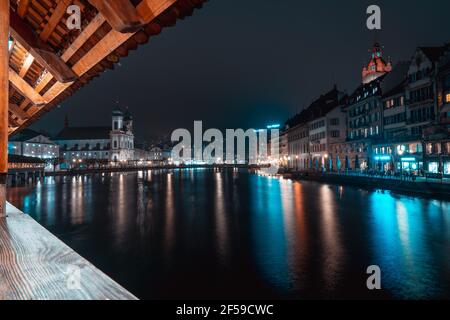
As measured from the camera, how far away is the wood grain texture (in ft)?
9.05

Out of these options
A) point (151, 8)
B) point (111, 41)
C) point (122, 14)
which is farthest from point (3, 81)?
point (151, 8)

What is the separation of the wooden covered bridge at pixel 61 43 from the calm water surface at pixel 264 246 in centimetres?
864

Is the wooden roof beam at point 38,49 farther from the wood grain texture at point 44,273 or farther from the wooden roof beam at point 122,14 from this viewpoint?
the wood grain texture at point 44,273

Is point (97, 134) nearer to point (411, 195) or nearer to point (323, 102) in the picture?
point (323, 102)

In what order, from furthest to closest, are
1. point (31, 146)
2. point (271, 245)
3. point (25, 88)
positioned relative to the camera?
point (31, 146)
point (271, 245)
point (25, 88)

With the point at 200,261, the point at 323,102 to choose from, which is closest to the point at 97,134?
the point at 323,102

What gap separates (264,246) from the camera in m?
20.3

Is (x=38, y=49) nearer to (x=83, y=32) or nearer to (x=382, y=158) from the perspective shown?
(x=83, y=32)

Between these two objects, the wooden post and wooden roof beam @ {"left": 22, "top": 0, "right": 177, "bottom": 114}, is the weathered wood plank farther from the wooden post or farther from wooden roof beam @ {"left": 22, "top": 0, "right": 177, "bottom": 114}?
the wooden post

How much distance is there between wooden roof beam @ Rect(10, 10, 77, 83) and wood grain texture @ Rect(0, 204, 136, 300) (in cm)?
437

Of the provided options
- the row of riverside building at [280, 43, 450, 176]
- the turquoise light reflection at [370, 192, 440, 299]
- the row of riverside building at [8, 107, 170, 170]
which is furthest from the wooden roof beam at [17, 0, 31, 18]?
the row of riverside building at [8, 107, 170, 170]

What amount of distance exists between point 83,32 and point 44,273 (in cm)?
471

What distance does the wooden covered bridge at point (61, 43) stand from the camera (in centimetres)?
364

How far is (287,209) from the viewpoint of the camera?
35.0 m
